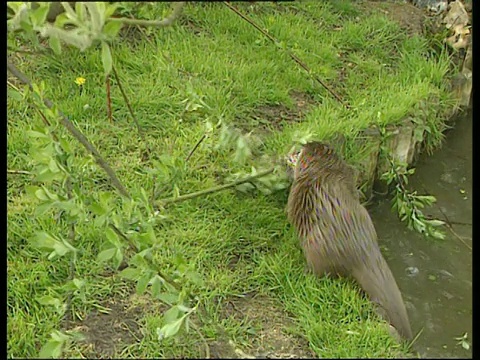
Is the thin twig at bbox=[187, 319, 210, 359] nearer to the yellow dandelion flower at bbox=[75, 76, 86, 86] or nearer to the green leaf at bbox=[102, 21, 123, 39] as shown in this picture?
the green leaf at bbox=[102, 21, 123, 39]

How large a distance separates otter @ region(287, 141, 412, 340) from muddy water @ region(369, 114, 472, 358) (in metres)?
0.21

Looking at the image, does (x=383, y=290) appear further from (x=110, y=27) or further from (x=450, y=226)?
(x=110, y=27)

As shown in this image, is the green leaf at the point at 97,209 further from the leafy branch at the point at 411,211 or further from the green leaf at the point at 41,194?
the leafy branch at the point at 411,211

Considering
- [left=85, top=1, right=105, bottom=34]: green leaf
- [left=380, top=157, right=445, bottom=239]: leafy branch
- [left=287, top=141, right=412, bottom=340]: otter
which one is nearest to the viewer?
[left=85, top=1, right=105, bottom=34]: green leaf

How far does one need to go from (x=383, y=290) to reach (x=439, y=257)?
2.14ft

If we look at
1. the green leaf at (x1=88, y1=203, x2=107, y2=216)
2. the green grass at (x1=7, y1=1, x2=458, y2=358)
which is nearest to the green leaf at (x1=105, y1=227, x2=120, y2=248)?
the green leaf at (x1=88, y1=203, x2=107, y2=216)

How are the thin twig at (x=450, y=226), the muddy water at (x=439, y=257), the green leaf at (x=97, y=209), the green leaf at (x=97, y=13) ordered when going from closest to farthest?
1. the green leaf at (x=97, y=13)
2. the green leaf at (x=97, y=209)
3. the muddy water at (x=439, y=257)
4. the thin twig at (x=450, y=226)

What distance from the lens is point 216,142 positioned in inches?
122

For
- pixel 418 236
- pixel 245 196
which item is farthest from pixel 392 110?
pixel 245 196

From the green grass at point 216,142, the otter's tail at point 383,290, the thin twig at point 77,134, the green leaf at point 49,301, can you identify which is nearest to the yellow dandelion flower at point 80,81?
the green grass at point 216,142

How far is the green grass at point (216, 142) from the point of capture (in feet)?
8.14

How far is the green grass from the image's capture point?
2.48 meters

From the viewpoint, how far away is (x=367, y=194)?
3.51 metres

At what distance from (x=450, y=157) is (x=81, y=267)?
218 centimetres
